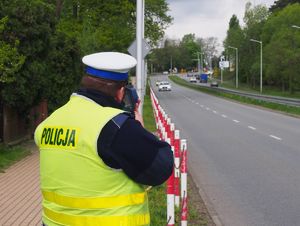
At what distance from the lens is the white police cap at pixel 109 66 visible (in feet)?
9.13

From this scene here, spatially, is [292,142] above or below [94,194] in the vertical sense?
below

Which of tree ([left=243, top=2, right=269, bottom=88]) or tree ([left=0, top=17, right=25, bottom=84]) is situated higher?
tree ([left=243, top=2, right=269, bottom=88])

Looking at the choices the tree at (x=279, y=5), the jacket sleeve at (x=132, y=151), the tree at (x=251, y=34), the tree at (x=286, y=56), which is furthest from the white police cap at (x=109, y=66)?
the tree at (x=279, y=5)

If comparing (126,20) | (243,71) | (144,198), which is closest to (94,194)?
(144,198)

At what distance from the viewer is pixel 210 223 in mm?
7410

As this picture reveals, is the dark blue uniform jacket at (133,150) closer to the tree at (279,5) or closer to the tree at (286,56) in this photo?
the tree at (286,56)

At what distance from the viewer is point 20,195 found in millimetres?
8750

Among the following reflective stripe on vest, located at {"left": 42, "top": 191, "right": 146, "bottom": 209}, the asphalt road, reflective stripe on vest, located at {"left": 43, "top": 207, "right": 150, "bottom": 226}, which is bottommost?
the asphalt road

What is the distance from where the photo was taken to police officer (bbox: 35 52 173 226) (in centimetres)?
265

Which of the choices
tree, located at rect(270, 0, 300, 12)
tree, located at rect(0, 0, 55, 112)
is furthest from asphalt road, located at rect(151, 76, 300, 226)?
tree, located at rect(270, 0, 300, 12)

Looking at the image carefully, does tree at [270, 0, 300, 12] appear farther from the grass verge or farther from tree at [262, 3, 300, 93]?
the grass verge

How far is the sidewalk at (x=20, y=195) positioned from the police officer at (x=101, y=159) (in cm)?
432

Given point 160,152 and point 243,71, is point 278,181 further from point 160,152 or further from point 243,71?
point 243,71

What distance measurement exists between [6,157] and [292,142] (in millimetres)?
8986
